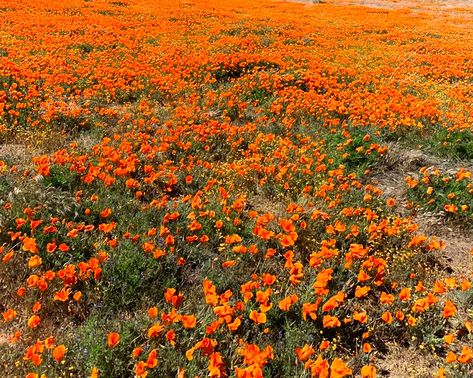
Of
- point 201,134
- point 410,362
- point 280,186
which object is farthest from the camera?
point 201,134

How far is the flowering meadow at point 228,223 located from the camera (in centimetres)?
370

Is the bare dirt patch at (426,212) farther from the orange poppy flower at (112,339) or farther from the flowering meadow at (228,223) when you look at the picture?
the orange poppy flower at (112,339)

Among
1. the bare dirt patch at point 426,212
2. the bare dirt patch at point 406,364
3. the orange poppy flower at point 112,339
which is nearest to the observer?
the orange poppy flower at point 112,339

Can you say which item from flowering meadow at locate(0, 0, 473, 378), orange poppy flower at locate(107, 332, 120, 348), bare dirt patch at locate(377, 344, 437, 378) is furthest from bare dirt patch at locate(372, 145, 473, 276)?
orange poppy flower at locate(107, 332, 120, 348)

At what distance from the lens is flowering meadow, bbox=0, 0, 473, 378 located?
3.70 m

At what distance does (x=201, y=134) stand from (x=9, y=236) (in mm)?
3953

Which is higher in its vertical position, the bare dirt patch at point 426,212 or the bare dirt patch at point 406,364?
the bare dirt patch at point 426,212

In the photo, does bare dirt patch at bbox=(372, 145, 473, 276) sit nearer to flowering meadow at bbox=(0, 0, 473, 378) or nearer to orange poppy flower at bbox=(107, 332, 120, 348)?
flowering meadow at bbox=(0, 0, 473, 378)

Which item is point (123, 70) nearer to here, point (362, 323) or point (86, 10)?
point (362, 323)

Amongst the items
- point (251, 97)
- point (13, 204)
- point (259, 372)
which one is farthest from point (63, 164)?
point (251, 97)

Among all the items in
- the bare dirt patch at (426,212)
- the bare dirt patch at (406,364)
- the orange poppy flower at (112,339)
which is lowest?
the bare dirt patch at (406,364)

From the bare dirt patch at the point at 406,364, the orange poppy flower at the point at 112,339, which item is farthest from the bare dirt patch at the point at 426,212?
the orange poppy flower at the point at 112,339

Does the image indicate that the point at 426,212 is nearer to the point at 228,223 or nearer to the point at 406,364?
the point at 406,364

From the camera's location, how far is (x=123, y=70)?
10.7 m
